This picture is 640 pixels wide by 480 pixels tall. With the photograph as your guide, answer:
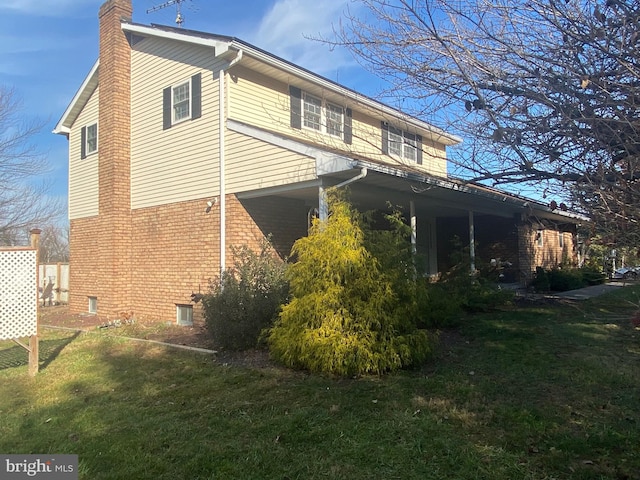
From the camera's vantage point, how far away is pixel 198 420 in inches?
186

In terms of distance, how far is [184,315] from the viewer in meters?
11.4

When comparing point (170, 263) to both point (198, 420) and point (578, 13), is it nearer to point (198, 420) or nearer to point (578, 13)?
point (198, 420)

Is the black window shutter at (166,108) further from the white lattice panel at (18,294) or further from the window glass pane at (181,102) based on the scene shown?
the white lattice panel at (18,294)

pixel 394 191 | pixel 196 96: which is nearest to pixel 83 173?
pixel 196 96

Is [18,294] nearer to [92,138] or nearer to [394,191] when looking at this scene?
[394,191]

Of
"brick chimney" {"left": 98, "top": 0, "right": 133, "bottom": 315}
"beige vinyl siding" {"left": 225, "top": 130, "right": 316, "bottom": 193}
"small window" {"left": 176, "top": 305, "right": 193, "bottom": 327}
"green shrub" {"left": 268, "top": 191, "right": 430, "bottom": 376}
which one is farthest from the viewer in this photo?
"brick chimney" {"left": 98, "top": 0, "right": 133, "bottom": 315}

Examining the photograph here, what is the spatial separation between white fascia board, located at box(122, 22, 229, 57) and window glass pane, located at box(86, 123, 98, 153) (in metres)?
3.12

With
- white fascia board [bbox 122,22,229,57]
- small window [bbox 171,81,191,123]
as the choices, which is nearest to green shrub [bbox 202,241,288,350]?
white fascia board [bbox 122,22,229,57]

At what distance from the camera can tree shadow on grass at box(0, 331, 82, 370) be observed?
7.72 metres

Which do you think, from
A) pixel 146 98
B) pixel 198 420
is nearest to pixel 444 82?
pixel 198 420

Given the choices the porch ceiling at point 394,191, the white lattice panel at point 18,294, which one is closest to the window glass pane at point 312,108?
the porch ceiling at point 394,191

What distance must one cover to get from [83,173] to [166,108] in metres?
4.48

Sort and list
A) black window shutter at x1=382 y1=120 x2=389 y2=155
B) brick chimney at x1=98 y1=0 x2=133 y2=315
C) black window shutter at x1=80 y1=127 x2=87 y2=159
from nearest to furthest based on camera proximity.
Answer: black window shutter at x1=382 y1=120 x2=389 y2=155 → brick chimney at x1=98 y1=0 x2=133 y2=315 → black window shutter at x1=80 y1=127 x2=87 y2=159

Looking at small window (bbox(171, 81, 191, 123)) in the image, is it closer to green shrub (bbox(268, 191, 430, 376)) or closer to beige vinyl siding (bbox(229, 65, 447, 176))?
beige vinyl siding (bbox(229, 65, 447, 176))
